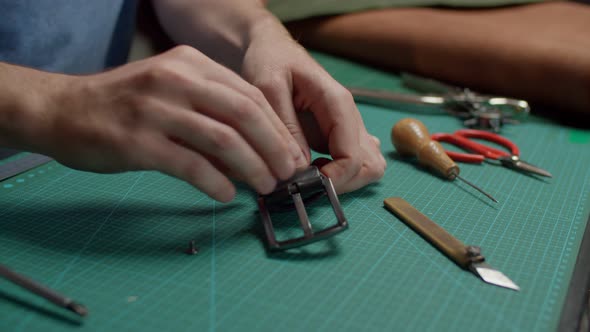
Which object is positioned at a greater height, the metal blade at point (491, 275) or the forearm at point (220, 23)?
the forearm at point (220, 23)

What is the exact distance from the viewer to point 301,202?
82 centimetres

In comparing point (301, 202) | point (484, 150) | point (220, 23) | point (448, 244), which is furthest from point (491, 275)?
point (220, 23)

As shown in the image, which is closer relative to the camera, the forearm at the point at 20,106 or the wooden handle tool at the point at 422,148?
the forearm at the point at 20,106

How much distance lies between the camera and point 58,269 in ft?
2.46

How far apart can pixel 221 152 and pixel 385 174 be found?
46 centimetres

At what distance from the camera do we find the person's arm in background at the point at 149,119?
713mm

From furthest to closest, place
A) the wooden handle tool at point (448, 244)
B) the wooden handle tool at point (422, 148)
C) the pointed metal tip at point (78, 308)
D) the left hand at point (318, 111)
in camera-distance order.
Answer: the wooden handle tool at point (422, 148)
the left hand at point (318, 111)
the wooden handle tool at point (448, 244)
the pointed metal tip at point (78, 308)

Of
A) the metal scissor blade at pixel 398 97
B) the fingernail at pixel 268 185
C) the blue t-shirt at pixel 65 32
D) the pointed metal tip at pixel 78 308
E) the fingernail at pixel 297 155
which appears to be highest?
the blue t-shirt at pixel 65 32

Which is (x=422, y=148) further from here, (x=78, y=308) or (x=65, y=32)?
(x=65, y=32)

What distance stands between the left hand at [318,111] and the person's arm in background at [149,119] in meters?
0.17

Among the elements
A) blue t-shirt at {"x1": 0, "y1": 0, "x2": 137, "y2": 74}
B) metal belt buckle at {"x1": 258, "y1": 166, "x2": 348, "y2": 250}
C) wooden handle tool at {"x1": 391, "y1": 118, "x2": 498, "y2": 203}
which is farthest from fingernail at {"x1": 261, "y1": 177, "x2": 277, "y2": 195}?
blue t-shirt at {"x1": 0, "y1": 0, "x2": 137, "y2": 74}

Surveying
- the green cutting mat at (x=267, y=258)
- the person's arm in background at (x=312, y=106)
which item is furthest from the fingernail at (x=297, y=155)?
the green cutting mat at (x=267, y=258)

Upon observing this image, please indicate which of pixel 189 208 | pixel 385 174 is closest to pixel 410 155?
pixel 385 174

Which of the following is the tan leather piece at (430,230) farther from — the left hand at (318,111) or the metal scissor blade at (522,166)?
Answer: the metal scissor blade at (522,166)
